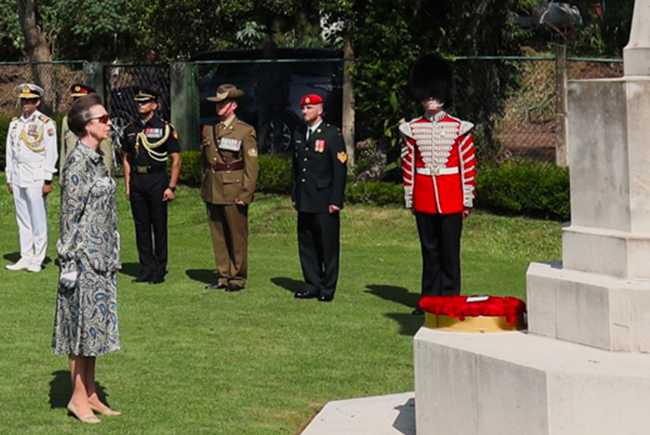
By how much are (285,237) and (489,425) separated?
9675mm

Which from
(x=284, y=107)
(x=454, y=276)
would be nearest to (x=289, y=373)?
(x=454, y=276)

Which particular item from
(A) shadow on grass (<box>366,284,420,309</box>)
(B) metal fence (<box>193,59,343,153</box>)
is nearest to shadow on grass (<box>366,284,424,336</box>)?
(A) shadow on grass (<box>366,284,420,309</box>)

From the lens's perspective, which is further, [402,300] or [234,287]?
[234,287]

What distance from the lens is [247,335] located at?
9836mm

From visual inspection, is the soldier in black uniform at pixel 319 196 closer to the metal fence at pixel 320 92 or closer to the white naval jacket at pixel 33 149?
the white naval jacket at pixel 33 149

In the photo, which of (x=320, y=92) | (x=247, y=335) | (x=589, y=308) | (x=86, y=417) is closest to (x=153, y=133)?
(x=247, y=335)

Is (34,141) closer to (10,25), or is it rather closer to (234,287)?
(234,287)

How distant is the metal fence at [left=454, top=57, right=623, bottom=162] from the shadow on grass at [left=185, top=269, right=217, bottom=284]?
17.2ft

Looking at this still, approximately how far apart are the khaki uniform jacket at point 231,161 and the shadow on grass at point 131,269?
4.89 feet

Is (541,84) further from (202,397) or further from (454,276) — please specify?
(202,397)

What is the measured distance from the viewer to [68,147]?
1330 centimetres

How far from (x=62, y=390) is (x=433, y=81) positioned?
3888mm

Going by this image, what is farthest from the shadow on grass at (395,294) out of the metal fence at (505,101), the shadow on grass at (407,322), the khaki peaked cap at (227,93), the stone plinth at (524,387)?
the metal fence at (505,101)

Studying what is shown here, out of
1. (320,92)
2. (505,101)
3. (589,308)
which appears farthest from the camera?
(320,92)
